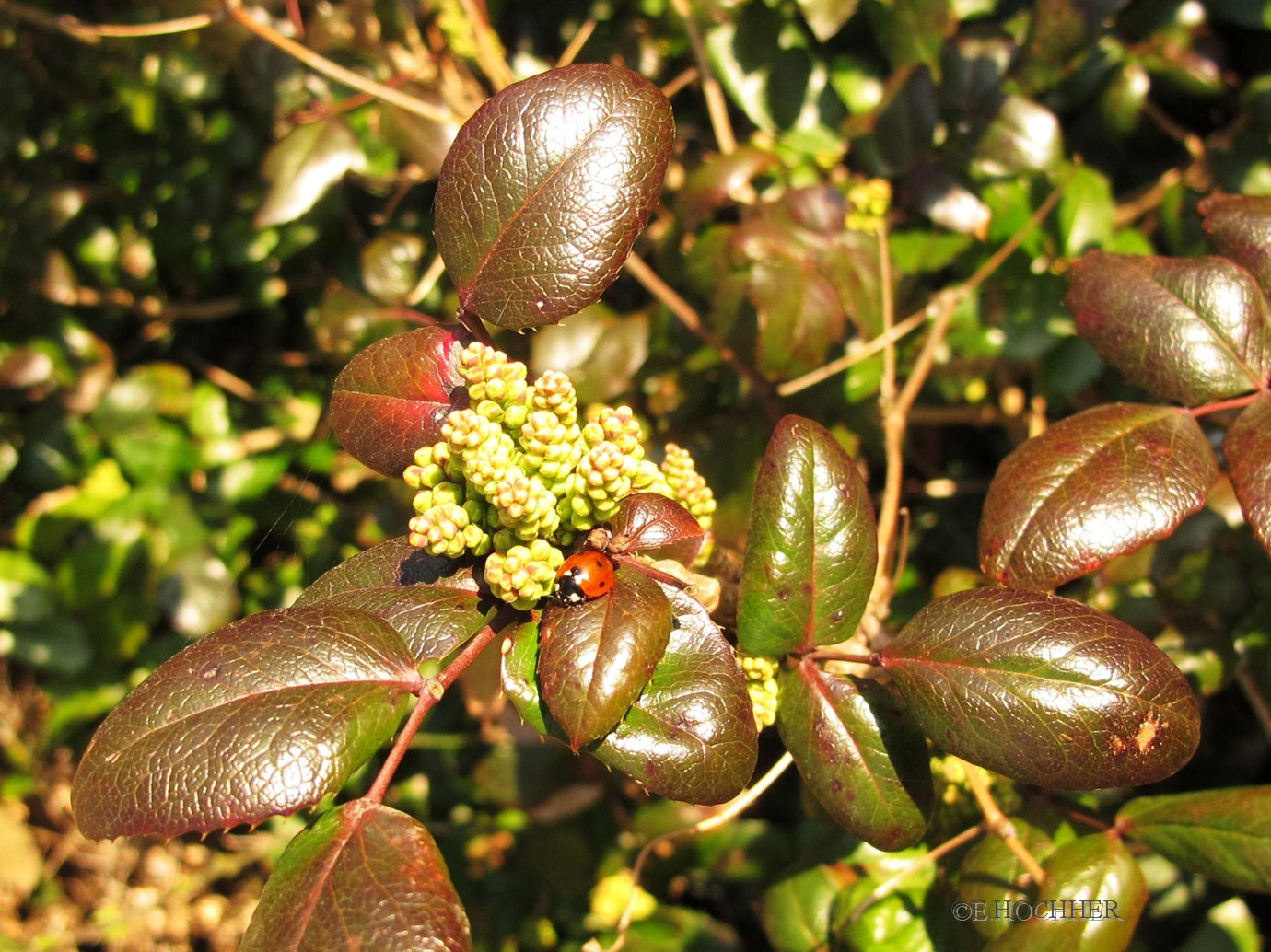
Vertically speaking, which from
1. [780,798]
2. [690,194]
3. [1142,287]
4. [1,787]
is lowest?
[1,787]

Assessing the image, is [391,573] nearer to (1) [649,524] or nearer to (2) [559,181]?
(1) [649,524]

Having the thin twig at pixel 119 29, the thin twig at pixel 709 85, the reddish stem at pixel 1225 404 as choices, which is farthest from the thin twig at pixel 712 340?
the thin twig at pixel 119 29

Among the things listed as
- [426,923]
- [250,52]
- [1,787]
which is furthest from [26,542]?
[426,923]

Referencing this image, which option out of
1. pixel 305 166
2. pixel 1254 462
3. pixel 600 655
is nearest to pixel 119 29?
pixel 305 166

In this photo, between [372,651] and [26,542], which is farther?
[26,542]

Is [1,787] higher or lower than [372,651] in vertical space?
lower

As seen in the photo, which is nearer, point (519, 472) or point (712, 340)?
point (519, 472)

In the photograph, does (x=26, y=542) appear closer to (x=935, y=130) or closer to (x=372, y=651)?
(x=372, y=651)
